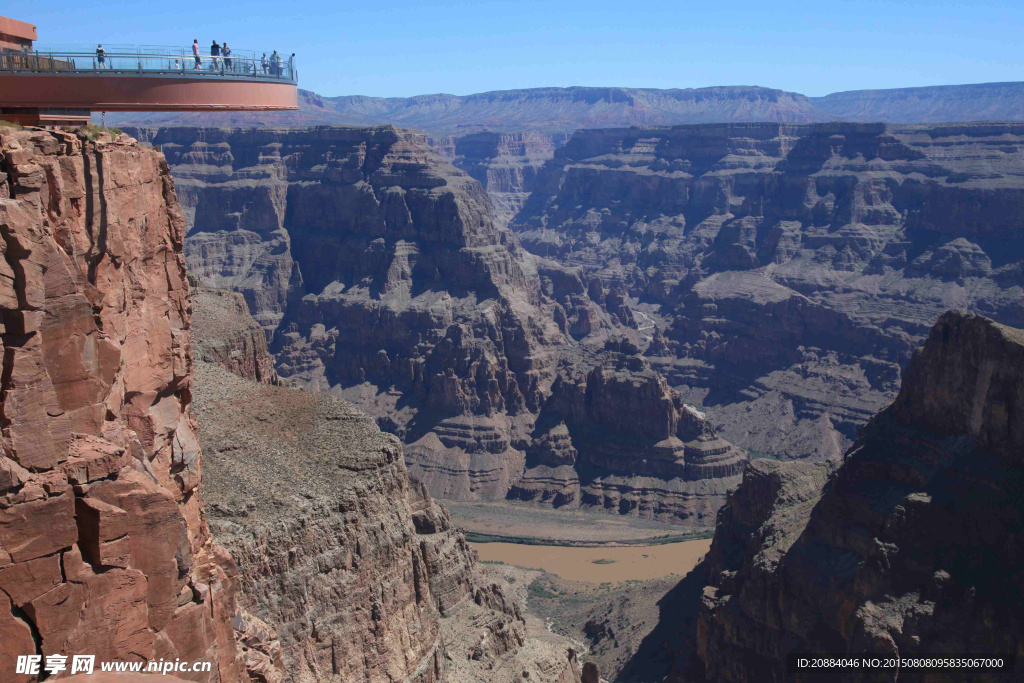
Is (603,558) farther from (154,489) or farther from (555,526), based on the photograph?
(154,489)

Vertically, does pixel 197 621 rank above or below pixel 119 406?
below

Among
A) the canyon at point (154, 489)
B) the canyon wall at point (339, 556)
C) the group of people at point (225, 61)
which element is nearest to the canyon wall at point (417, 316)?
the canyon wall at point (339, 556)

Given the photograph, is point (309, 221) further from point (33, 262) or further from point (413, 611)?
point (33, 262)

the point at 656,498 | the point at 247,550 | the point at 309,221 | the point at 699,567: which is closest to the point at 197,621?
Result: the point at 247,550

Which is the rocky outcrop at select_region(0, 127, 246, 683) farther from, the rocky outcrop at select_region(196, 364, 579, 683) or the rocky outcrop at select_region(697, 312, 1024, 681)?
the rocky outcrop at select_region(697, 312, 1024, 681)

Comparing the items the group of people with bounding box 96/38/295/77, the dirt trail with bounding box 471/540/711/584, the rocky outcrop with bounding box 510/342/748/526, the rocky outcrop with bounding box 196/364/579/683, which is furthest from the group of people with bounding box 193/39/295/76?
the rocky outcrop with bounding box 510/342/748/526
